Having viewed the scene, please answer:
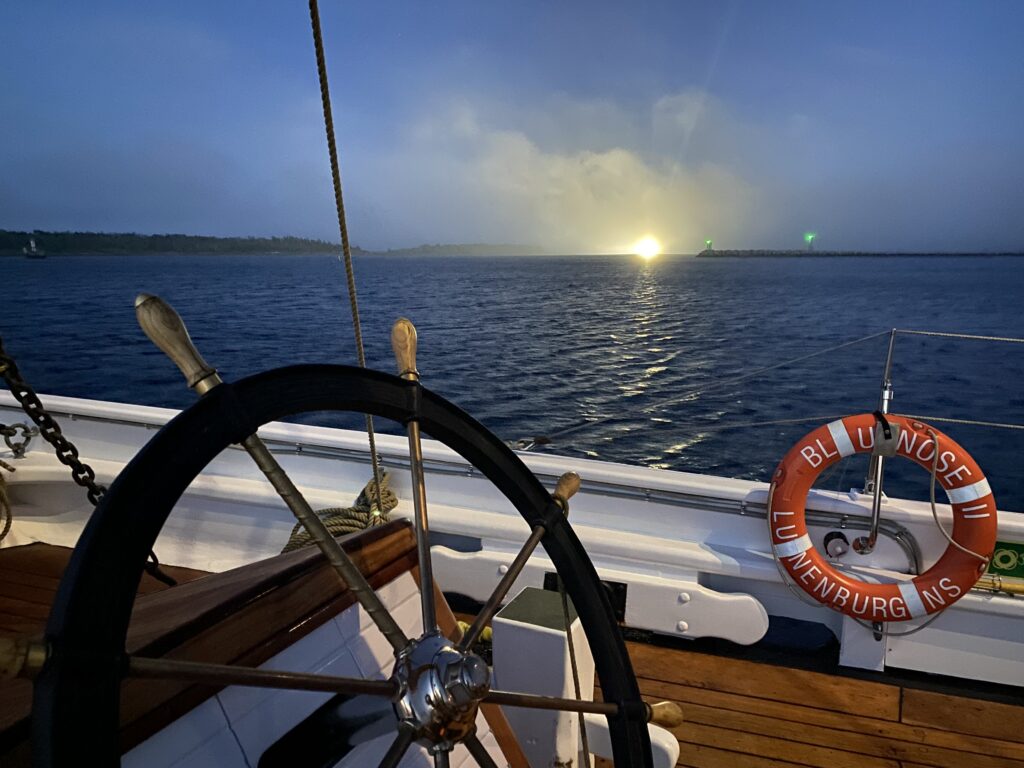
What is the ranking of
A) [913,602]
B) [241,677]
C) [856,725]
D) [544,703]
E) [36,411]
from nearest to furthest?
[241,677]
[544,703]
[36,411]
[856,725]
[913,602]

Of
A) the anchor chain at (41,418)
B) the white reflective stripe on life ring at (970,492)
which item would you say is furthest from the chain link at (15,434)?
the white reflective stripe on life ring at (970,492)

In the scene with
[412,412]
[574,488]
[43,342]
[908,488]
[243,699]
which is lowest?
[908,488]

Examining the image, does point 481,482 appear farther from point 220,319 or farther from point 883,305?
point 883,305

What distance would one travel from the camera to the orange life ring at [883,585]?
1963 millimetres

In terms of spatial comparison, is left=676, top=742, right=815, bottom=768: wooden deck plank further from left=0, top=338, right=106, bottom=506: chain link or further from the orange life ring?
left=0, top=338, right=106, bottom=506: chain link

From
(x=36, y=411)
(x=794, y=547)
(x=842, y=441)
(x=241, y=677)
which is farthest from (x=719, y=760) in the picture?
(x=36, y=411)

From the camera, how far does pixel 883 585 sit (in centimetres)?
201

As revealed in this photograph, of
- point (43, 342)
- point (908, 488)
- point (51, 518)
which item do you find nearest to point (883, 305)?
point (908, 488)

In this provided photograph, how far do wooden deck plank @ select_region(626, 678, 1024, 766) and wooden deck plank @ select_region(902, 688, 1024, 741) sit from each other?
0.09ft

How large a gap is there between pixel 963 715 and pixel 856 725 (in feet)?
1.04

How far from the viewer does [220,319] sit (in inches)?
738

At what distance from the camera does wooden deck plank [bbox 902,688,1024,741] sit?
181 cm

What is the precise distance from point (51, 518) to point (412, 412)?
2.61m

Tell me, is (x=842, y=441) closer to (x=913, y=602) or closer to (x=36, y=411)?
(x=913, y=602)
